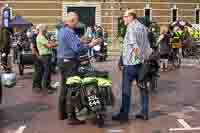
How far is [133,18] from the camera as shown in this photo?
30.9ft

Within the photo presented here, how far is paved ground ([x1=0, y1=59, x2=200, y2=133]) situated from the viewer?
9000mm

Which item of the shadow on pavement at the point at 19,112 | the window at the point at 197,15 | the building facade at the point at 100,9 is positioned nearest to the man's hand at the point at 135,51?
the shadow on pavement at the point at 19,112

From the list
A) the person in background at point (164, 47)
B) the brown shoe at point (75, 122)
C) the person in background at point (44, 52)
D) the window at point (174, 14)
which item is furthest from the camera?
the window at point (174, 14)

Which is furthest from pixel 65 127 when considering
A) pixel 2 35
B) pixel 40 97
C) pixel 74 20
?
pixel 2 35

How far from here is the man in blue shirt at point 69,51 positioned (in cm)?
921

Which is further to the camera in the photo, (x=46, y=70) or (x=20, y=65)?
(x=20, y=65)

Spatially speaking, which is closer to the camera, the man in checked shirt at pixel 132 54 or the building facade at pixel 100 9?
the man in checked shirt at pixel 132 54

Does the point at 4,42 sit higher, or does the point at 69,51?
the point at 4,42

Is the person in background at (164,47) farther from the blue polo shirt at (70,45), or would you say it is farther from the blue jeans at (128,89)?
the blue polo shirt at (70,45)

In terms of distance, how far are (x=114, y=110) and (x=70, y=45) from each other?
196cm

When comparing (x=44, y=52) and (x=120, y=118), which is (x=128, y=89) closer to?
(x=120, y=118)

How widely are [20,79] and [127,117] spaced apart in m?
7.82

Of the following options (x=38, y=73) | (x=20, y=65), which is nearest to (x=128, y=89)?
(x=38, y=73)

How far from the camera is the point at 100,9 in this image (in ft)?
145
